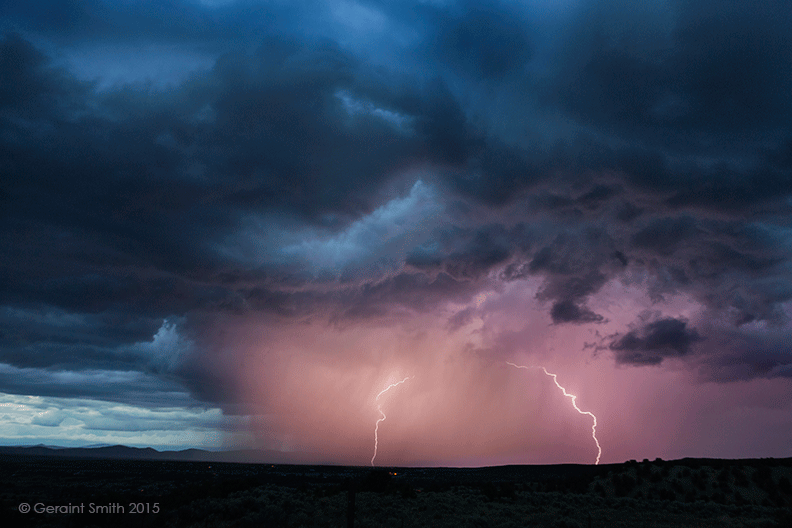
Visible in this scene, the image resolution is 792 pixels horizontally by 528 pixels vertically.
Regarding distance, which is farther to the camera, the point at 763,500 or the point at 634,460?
the point at 634,460

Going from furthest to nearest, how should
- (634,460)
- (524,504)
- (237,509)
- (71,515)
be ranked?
(634,460) → (524,504) → (237,509) → (71,515)

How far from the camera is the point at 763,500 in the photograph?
142 ft

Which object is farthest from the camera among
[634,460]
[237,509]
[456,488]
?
[634,460]

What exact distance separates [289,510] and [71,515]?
42.4ft

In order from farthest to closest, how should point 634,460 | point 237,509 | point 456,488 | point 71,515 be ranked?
point 634,460 → point 456,488 → point 237,509 → point 71,515

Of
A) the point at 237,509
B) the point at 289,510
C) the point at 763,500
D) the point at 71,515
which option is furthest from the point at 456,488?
the point at 71,515

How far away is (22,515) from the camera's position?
96.8 ft

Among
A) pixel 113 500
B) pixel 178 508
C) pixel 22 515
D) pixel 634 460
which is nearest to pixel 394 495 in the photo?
pixel 178 508

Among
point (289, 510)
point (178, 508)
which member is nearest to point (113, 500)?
point (178, 508)

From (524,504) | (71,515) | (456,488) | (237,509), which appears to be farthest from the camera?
(456,488)

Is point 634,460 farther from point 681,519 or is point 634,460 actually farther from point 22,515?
point 22,515

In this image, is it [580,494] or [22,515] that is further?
[580,494]

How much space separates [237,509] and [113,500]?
9140mm

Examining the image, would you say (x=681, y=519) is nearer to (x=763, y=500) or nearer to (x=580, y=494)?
(x=580, y=494)
